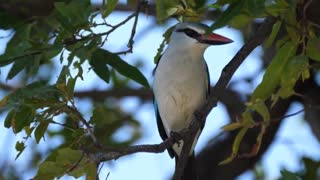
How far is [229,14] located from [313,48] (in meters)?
0.46

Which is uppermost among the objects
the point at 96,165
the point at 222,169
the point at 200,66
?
the point at 96,165

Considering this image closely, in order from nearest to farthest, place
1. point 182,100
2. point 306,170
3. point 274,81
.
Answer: point 274,81
point 306,170
point 182,100

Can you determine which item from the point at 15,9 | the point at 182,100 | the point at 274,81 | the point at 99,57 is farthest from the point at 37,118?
the point at 15,9

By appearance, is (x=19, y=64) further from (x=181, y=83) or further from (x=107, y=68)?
(x=181, y=83)

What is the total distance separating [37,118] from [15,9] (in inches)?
71.5

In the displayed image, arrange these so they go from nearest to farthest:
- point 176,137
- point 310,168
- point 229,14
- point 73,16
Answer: point 229,14
point 73,16
point 176,137
point 310,168

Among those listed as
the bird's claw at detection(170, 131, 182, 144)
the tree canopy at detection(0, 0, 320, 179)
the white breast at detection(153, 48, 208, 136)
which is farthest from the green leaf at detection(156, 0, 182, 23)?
the white breast at detection(153, 48, 208, 136)

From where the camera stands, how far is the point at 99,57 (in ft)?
11.8

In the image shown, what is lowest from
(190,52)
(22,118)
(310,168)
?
(310,168)

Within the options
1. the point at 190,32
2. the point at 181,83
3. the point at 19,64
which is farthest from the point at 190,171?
the point at 19,64

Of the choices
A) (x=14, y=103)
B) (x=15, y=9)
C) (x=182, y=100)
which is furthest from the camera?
(x=15, y=9)

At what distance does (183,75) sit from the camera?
14.3 ft

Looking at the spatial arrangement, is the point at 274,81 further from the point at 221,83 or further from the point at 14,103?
the point at 14,103

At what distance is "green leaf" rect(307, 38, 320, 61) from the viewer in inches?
123
